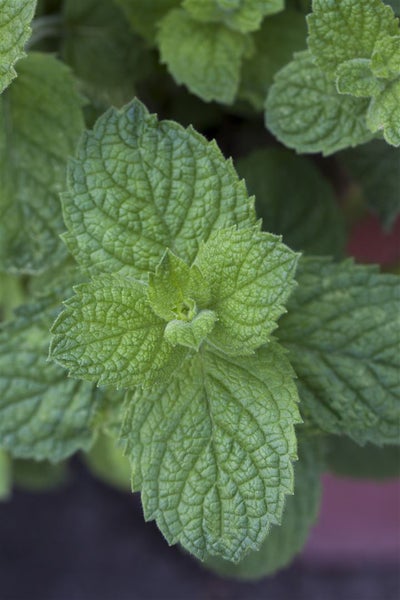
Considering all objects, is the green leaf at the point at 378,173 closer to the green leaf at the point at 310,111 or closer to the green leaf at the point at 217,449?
the green leaf at the point at 310,111

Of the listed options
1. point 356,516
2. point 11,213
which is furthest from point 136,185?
point 356,516

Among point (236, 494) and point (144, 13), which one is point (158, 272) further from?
point (144, 13)

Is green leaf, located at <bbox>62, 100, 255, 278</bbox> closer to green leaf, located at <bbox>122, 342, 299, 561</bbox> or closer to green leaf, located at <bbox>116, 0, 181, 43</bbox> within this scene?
green leaf, located at <bbox>122, 342, 299, 561</bbox>

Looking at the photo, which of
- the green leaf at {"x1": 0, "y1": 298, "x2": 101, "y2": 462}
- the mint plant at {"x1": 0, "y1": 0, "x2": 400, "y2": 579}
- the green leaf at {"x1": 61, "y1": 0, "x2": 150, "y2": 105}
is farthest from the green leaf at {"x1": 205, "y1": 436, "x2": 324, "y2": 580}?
the green leaf at {"x1": 61, "y1": 0, "x2": 150, "y2": 105}

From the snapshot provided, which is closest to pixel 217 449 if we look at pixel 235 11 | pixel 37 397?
pixel 37 397

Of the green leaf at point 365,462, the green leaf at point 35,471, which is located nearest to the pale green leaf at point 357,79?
the green leaf at point 365,462
